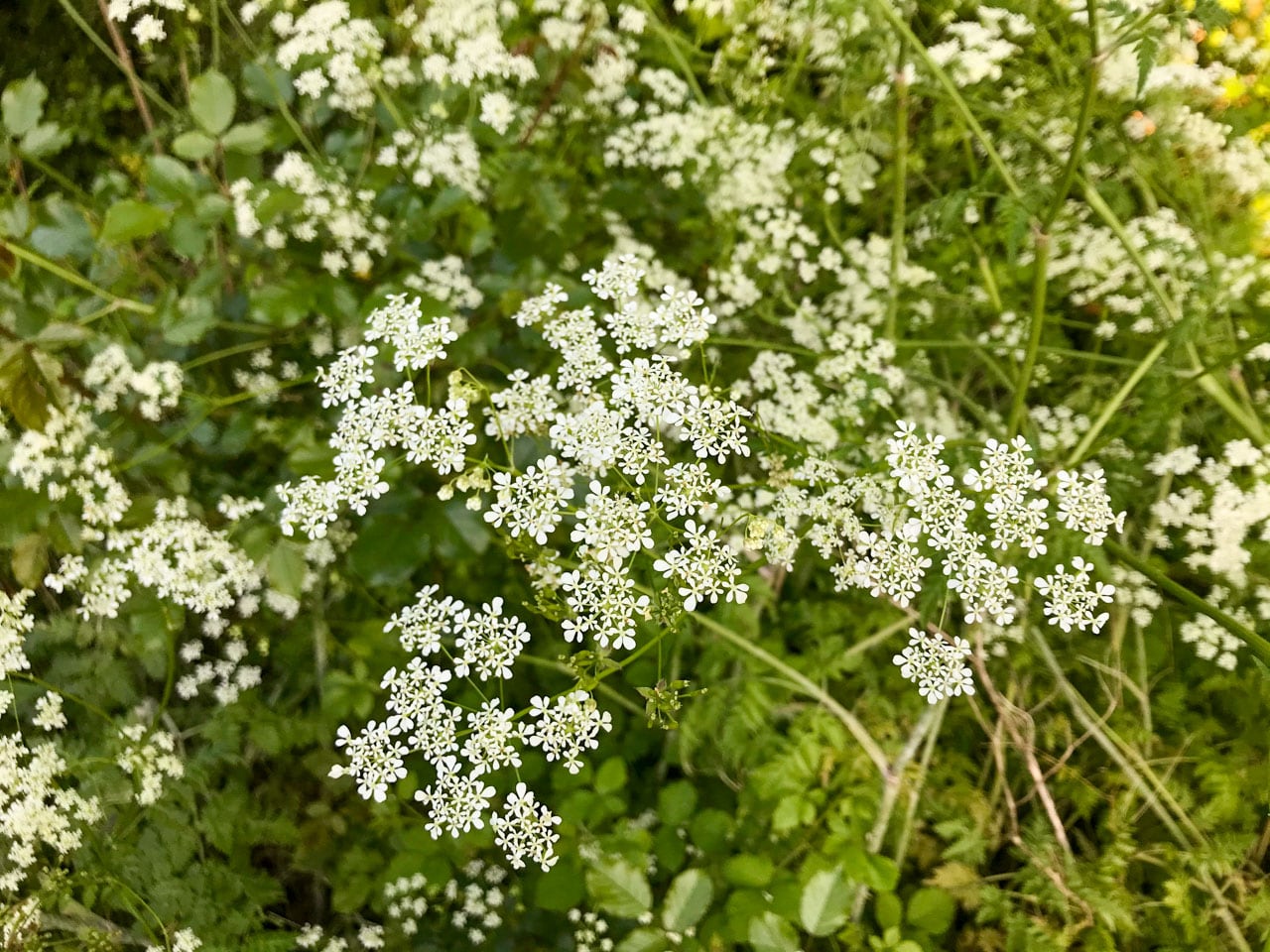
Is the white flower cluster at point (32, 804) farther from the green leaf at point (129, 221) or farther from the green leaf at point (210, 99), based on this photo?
the green leaf at point (210, 99)

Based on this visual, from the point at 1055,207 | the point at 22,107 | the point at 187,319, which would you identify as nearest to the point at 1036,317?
the point at 1055,207

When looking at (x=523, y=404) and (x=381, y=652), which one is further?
(x=381, y=652)

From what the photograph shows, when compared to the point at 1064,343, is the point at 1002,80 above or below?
above

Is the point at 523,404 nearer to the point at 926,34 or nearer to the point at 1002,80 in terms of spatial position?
the point at 926,34

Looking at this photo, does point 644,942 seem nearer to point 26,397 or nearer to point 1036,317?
point 1036,317

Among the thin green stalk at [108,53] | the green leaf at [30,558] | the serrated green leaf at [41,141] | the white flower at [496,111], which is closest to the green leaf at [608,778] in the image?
the green leaf at [30,558]

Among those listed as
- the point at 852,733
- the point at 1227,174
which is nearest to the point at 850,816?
the point at 852,733
